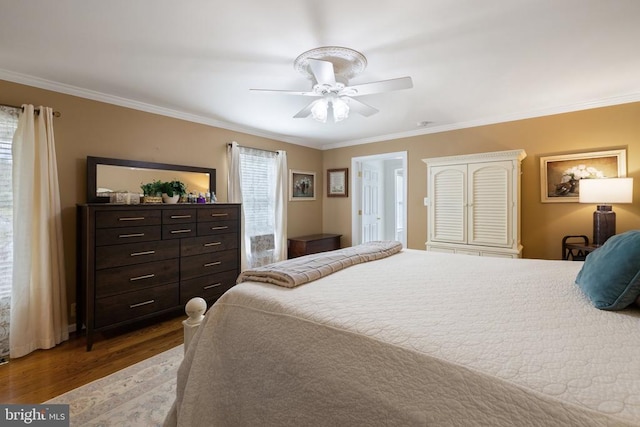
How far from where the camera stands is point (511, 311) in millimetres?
1110

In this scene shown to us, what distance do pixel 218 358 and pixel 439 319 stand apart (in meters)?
0.95

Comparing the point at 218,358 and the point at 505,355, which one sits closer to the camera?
the point at 505,355

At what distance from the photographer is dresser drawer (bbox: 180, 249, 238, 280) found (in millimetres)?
3035

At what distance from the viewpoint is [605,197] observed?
264 cm

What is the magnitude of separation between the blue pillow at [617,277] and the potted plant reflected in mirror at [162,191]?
3.33 metres

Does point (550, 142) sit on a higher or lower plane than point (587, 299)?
higher

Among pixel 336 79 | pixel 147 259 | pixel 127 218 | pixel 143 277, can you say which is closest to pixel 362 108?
pixel 336 79

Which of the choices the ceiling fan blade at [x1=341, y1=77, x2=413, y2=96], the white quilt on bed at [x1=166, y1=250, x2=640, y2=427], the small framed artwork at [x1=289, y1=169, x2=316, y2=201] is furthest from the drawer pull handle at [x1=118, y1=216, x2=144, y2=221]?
the small framed artwork at [x1=289, y1=169, x2=316, y2=201]

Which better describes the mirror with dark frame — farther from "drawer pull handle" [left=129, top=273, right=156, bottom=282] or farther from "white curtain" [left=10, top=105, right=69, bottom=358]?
"drawer pull handle" [left=129, top=273, right=156, bottom=282]

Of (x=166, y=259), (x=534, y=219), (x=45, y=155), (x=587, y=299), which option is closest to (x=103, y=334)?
(x=166, y=259)

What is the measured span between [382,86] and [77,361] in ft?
10.4

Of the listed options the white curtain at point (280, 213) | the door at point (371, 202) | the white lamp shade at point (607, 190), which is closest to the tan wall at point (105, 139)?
the white curtain at point (280, 213)

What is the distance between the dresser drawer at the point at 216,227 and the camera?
316 cm

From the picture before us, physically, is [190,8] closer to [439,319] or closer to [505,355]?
[439,319]
